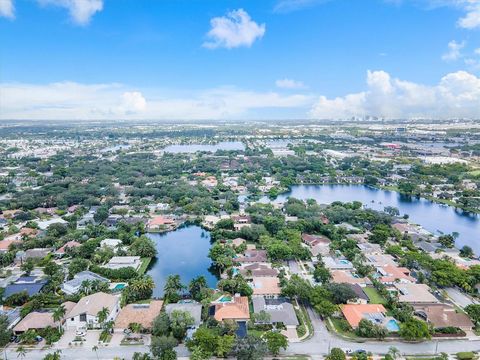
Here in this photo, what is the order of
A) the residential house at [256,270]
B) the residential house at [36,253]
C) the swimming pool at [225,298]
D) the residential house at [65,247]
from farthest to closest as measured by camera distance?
the residential house at [65,247]
the residential house at [36,253]
the residential house at [256,270]
the swimming pool at [225,298]

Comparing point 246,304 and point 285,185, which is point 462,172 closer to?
point 285,185

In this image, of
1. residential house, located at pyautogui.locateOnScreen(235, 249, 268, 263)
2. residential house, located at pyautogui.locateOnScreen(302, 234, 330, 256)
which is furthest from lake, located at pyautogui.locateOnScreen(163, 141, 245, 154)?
residential house, located at pyautogui.locateOnScreen(235, 249, 268, 263)

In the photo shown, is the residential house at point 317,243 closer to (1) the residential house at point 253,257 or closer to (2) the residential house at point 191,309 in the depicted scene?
(1) the residential house at point 253,257

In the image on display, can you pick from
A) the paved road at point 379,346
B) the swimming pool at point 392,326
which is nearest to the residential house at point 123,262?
the paved road at point 379,346

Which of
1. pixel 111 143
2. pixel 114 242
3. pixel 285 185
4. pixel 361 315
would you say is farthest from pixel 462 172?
Answer: pixel 111 143

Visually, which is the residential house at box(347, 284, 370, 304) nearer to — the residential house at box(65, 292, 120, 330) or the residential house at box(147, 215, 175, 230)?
the residential house at box(65, 292, 120, 330)

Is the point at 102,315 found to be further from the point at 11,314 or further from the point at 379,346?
the point at 379,346
